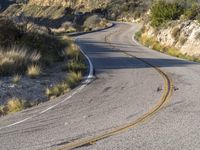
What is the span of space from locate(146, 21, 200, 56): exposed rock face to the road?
14.3m

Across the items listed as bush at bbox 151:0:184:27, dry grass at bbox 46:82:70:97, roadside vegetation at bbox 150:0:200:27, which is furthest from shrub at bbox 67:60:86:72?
bush at bbox 151:0:184:27

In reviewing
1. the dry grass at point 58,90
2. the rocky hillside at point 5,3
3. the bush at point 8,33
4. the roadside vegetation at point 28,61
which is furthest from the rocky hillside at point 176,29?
the rocky hillside at point 5,3

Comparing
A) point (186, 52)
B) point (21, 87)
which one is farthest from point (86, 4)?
point (21, 87)

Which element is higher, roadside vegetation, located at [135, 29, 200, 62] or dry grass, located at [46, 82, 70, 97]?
dry grass, located at [46, 82, 70, 97]

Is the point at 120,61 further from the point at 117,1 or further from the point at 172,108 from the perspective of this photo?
the point at 117,1

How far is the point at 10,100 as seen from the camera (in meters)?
13.6

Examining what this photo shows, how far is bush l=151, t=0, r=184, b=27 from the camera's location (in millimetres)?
40531

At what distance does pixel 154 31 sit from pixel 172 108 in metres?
30.8

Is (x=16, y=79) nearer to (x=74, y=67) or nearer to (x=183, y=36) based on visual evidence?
(x=74, y=67)

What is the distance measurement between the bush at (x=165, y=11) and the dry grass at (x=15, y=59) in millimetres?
23041

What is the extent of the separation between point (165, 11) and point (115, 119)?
3142 cm

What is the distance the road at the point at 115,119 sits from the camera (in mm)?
8711

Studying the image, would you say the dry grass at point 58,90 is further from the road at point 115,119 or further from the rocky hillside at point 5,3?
the rocky hillside at point 5,3

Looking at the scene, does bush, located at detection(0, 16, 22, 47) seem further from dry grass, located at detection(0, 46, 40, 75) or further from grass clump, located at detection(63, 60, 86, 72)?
grass clump, located at detection(63, 60, 86, 72)
